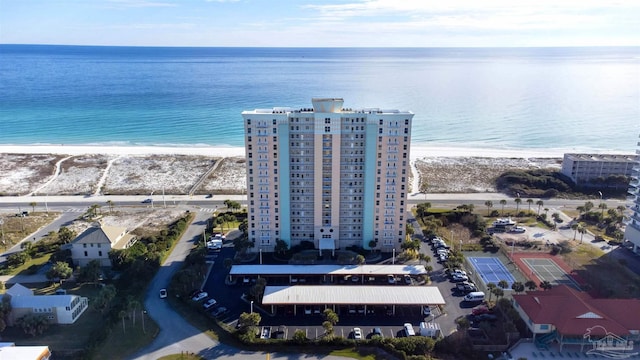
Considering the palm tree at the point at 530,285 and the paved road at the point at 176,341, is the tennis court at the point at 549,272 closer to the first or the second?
the palm tree at the point at 530,285

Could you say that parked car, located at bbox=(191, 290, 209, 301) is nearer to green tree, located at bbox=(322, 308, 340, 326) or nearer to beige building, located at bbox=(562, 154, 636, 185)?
green tree, located at bbox=(322, 308, 340, 326)

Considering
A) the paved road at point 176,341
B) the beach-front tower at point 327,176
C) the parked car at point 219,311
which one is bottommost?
the paved road at point 176,341

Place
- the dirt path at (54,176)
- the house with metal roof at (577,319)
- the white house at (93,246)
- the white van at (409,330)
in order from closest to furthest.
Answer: the house with metal roof at (577,319) < the white van at (409,330) < the white house at (93,246) < the dirt path at (54,176)

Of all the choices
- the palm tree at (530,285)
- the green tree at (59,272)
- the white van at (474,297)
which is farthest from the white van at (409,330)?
the green tree at (59,272)

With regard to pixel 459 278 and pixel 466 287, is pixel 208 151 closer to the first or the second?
pixel 459 278

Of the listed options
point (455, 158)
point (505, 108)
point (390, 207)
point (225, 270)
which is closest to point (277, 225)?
point (225, 270)

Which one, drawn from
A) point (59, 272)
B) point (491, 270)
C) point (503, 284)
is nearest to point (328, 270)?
point (503, 284)

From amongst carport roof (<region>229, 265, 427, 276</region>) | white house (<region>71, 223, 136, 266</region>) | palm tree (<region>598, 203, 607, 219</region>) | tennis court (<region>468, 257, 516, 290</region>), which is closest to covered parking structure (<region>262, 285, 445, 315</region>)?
carport roof (<region>229, 265, 427, 276</region>)
